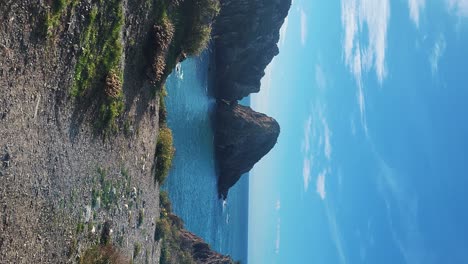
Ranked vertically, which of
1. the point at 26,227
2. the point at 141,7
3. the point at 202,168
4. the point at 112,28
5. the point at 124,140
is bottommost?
the point at 26,227

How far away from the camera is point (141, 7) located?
50.8 feet

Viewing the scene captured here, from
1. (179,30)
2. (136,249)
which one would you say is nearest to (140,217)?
(136,249)

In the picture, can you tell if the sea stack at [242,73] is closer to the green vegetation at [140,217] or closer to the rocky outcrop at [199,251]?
the rocky outcrop at [199,251]

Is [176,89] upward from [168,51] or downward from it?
upward

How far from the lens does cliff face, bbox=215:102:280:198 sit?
181 ft

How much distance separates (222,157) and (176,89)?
17.6 metres

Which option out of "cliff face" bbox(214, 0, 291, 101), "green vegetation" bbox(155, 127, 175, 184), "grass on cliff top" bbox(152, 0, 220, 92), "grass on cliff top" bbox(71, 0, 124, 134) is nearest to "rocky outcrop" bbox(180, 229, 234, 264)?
"cliff face" bbox(214, 0, 291, 101)

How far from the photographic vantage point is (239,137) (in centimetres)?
5553

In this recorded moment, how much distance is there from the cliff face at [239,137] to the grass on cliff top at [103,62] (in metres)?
40.0

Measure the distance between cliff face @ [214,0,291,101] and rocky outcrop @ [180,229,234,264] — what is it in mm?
18444

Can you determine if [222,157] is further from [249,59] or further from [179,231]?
[179,231]

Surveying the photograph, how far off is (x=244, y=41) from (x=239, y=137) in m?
10.5

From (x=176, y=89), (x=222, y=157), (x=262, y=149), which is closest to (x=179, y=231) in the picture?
(x=176, y=89)

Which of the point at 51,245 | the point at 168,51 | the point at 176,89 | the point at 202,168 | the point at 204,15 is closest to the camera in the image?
the point at 51,245
